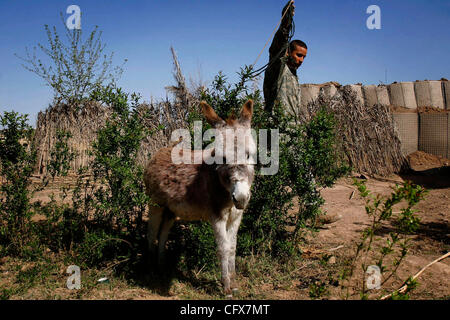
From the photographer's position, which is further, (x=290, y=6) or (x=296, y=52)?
(x=296, y=52)

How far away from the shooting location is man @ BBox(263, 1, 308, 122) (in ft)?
16.4

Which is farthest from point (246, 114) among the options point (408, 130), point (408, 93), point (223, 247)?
point (408, 93)

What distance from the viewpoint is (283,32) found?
5004 millimetres

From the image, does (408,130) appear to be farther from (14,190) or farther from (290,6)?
(14,190)

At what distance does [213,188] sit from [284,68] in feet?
11.0

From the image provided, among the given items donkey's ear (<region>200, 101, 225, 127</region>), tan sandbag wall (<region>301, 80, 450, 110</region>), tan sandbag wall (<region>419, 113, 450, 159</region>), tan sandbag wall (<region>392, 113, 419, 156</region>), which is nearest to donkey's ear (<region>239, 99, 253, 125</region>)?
donkey's ear (<region>200, 101, 225, 127</region>)

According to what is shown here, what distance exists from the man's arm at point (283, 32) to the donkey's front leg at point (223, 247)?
3.31 m

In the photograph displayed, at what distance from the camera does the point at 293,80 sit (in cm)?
580

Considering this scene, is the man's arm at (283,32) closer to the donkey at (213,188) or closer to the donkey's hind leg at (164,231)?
the donkey at (213,188)

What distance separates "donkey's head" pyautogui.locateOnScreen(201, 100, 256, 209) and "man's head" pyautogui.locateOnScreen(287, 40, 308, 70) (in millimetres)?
3139

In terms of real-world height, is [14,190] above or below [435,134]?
below
